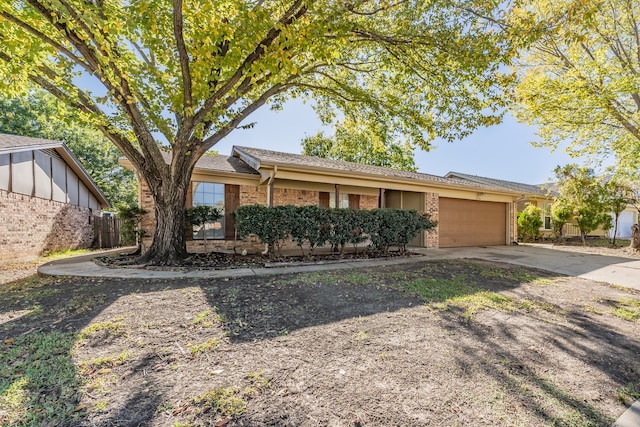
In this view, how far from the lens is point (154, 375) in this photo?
7.87ft

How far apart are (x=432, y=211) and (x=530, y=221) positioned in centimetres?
750

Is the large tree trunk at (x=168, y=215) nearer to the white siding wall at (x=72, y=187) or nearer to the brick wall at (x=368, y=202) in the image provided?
the brick wall at (x=368, y=202)

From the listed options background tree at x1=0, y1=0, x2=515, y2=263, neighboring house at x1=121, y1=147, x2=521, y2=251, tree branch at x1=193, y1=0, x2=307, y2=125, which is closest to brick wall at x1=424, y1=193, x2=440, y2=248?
neighboring house at x1=121, y1=147, x2=521, y2=251

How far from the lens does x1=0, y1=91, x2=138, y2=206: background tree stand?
18453mm

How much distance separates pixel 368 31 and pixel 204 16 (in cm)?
362

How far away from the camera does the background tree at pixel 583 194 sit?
12.4 m

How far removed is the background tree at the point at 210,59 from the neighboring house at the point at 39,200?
4.10 metres

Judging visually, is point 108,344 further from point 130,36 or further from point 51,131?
point 51,131

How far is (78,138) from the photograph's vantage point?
71.7 ft

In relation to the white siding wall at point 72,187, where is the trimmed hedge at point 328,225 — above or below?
below

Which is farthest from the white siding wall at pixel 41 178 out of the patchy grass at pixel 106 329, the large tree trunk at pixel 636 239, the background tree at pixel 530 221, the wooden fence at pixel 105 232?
the large tree trunk at pixel 636 239

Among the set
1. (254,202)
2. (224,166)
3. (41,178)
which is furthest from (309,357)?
(41,178)

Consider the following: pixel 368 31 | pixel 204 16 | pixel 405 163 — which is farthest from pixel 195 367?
pixel 405 163

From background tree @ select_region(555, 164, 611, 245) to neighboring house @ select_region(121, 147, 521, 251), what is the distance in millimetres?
1928
